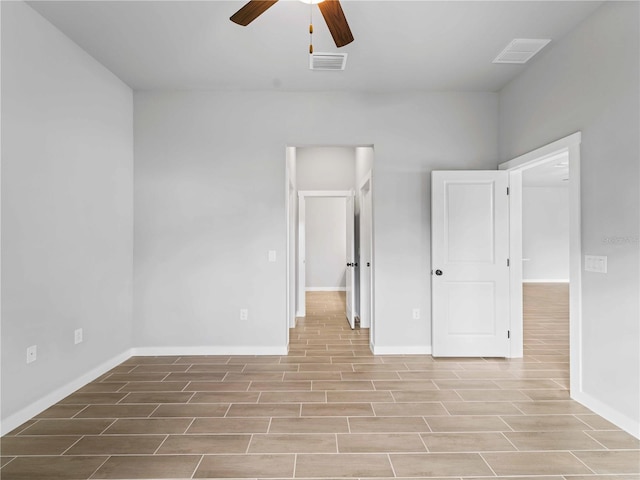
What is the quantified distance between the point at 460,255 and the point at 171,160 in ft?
10.5

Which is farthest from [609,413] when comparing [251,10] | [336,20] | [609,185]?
[251,10]

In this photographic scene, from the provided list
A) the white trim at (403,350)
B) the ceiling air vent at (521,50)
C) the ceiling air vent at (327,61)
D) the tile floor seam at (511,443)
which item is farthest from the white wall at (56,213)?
the ceiling air vent at (521,50)

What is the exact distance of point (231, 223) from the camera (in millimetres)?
4027

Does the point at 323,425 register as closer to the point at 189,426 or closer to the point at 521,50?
the point at 189,426

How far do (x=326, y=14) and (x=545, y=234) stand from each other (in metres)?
10.5

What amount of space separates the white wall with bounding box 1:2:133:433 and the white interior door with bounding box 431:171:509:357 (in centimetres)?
319

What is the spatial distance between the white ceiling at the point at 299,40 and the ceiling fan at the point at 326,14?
1.68 ft

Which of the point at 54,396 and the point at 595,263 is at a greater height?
the point at 595,263

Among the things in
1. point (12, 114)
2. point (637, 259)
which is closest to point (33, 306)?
point (12, 114)

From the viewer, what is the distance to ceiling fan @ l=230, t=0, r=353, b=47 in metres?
1.97

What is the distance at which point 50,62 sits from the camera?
279 centimetres

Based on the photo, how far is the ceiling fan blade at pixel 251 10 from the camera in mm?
1963

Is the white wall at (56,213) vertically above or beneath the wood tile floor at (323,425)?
above

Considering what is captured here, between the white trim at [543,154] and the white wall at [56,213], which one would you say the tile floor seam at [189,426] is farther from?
the white trim at [543,154]
